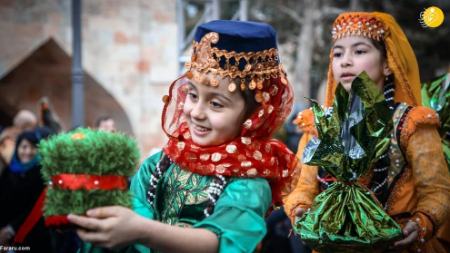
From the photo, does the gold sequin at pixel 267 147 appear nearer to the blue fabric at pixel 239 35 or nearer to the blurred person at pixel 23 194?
the blue fabric at pixel 239 35

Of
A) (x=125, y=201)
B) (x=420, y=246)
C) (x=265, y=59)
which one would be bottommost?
(x=420, y=246)

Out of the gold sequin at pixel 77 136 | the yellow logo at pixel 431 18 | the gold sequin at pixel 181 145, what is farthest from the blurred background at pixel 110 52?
the gold sequin at pixel 77 136

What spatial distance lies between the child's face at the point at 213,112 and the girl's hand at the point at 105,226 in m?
0.67

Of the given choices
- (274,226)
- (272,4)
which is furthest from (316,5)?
(274,226)

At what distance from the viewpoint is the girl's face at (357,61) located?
373cm

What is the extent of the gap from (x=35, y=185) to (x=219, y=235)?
367cm

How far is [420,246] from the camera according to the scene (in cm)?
345

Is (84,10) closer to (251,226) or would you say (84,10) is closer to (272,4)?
(251,226)

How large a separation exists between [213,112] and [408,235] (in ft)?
3.75

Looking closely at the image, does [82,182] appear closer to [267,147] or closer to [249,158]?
[249,158]

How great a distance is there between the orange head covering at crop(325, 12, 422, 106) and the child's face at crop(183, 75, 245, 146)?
115 centimetres

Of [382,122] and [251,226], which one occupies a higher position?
[382,122]

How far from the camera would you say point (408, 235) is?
3338 mm

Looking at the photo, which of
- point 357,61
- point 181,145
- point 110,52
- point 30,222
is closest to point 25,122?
point 30,222
